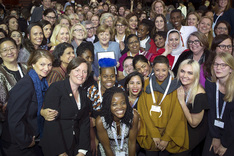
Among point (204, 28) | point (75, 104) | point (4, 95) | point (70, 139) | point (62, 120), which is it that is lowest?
point (70, 139)

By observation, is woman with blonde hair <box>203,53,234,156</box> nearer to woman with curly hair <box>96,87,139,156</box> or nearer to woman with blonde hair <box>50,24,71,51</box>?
woman with curly hair <box>96,87,139,156</box>

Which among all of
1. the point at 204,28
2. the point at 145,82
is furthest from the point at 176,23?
the point at 145,82

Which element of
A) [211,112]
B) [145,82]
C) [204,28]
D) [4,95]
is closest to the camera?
[4,95]

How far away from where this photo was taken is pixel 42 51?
2877 millimetres

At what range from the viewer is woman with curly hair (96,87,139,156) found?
2645 millimetres

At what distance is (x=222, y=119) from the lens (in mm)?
Result: 2785

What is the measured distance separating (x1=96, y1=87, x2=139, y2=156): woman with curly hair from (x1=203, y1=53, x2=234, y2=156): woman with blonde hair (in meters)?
1.05

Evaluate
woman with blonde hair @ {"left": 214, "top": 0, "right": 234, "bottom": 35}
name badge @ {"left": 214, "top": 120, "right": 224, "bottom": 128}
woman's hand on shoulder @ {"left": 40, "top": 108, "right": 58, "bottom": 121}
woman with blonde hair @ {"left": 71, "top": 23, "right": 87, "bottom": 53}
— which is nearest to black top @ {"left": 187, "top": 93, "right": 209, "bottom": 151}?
name badge @ {"left": 214, "top": 120, "right": 224, "bottom": 128}

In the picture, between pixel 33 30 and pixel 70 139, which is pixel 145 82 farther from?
pixel 33 30

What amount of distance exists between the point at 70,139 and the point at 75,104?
444 mm

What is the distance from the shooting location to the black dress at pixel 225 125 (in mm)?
2666

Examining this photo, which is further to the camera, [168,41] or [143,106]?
[168,41]

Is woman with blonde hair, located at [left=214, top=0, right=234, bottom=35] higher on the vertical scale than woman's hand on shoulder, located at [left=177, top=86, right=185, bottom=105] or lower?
higher

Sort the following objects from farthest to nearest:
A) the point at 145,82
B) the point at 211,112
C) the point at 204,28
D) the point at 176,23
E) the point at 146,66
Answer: the point at 176,23
the point at 204,28
the point at 146,66
the point at 145,82
the point at 211,112
